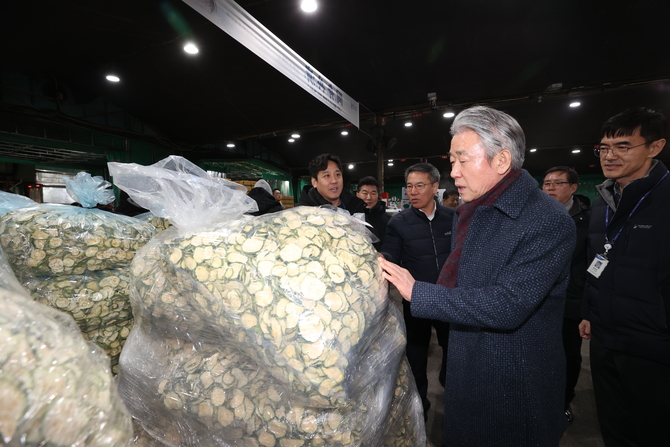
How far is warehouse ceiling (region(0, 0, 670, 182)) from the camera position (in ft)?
11.6

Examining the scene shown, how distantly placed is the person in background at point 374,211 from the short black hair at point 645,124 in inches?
55.9

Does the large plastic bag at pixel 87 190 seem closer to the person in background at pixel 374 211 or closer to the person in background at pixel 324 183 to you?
the person in background at pixel 324 183

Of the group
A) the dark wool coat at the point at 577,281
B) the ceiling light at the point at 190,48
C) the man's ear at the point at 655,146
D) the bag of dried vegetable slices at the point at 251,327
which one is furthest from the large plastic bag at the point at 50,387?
the ceiling light at the point at 190,48

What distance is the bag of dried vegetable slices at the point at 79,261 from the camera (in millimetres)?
836

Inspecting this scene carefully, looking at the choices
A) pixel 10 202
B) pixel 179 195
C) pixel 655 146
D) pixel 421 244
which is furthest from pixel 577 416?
pixel 10 202

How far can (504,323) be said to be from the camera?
2.60ft

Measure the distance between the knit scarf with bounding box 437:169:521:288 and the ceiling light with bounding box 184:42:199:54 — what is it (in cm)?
504

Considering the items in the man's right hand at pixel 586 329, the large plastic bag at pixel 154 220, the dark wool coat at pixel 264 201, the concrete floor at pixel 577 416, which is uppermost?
the dark wool coat at pixel 264 201

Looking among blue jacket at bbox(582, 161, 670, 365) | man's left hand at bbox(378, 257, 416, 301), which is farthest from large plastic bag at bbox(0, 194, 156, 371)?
blue jacket at bbox(582, 161, 670, 365)

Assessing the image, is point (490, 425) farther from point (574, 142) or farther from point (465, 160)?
point (574, 142)

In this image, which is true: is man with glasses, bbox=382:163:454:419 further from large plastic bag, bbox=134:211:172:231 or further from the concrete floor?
large plastic bag, bbox=134:211:172:231

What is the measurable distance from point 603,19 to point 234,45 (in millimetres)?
4964

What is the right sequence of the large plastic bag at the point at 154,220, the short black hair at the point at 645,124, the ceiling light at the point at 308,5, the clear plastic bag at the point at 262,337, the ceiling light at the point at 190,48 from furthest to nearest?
1. the ceiling light at the point at 190,48
2. the ceiling light at the point at 308,5
3. the large plastic bag at the point at 154,220
4. the short black hair at the point at 645,124
5. the clear plastic bag at the point at 262,337

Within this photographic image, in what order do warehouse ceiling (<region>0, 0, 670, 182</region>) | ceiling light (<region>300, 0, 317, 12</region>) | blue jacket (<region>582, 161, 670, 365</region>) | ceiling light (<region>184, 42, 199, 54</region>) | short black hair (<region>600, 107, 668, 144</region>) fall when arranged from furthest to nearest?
ceiling light (<region>184, 42, 199, 54</region>) → warehouse ceiling (<region>0, 0, 670, 182</region>) → ceiling light (<region>300, 0, 317, 12</region>) → short black hair (<region>600, 107, 668, 144</region>) → blue jacket (<region>582, 161, 670, 365</region>)
